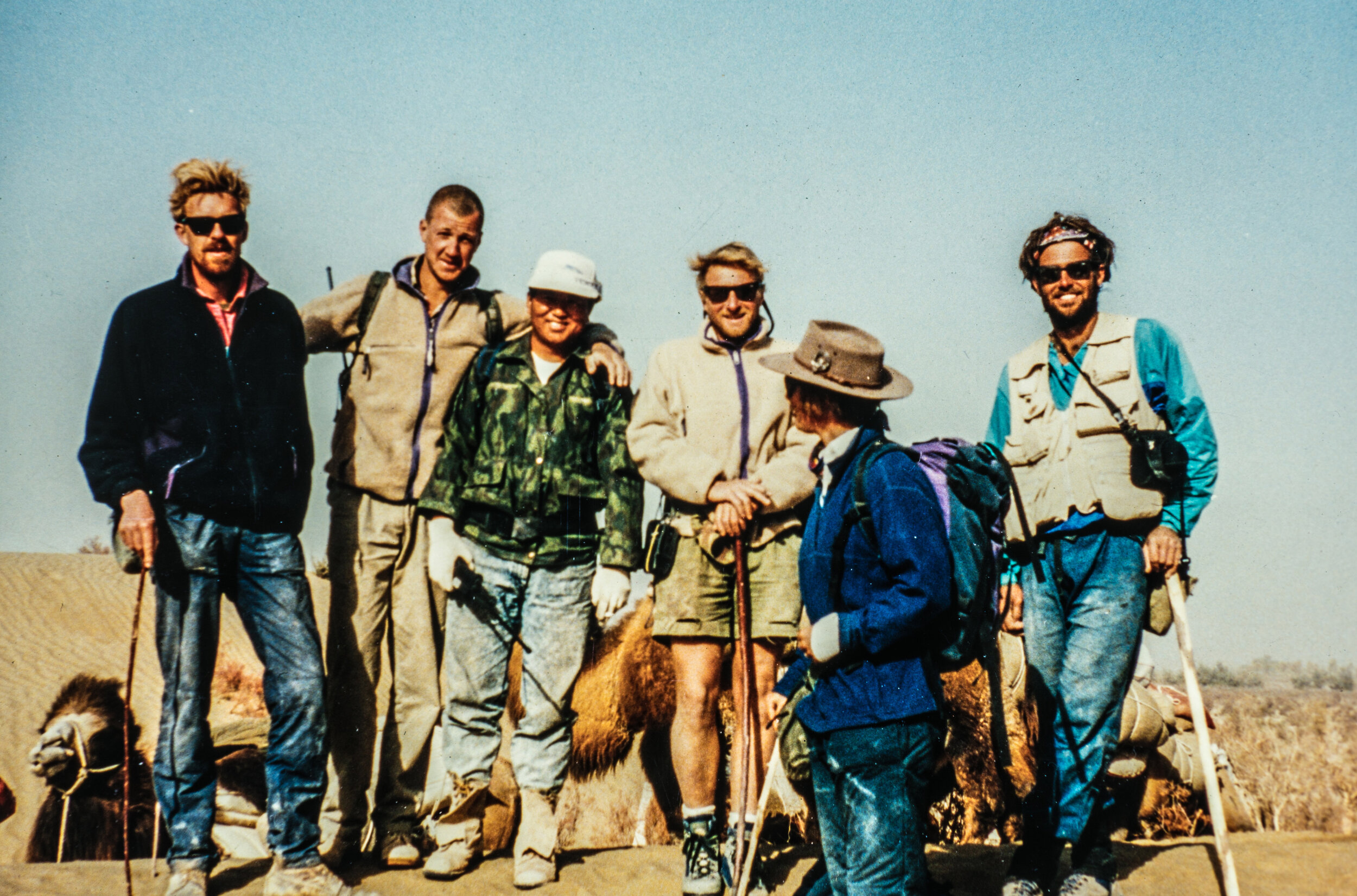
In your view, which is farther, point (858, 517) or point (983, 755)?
point (983, 755)

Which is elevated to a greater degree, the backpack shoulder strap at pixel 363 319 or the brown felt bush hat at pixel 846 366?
the backpack shoulder strap at pixel 363 319

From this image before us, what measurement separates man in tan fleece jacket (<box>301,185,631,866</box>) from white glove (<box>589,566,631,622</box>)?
0.82m

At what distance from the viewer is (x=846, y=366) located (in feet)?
10.2

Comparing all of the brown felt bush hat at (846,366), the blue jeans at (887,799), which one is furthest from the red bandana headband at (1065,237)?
the blue jeans at (887,799)

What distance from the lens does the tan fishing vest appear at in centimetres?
410

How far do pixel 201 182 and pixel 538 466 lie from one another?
1.80m

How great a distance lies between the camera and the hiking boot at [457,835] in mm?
4410

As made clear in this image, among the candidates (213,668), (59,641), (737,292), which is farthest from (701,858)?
(59,641)

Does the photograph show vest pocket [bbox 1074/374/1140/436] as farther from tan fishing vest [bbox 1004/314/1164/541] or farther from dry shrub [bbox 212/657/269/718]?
dry shrub [bbox 212/657/269/718]

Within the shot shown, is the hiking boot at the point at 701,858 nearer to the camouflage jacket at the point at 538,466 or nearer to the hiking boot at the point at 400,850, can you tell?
the camouflage jacket at the point at 538,466

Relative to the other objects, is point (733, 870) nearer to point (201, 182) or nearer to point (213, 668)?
point (213, 668)

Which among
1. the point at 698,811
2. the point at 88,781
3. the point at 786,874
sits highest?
the point at 698,811

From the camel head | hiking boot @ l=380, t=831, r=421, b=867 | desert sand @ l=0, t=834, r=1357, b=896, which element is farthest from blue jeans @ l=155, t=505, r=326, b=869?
the camel head

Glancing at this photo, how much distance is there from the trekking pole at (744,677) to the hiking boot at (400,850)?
145 centimetres
